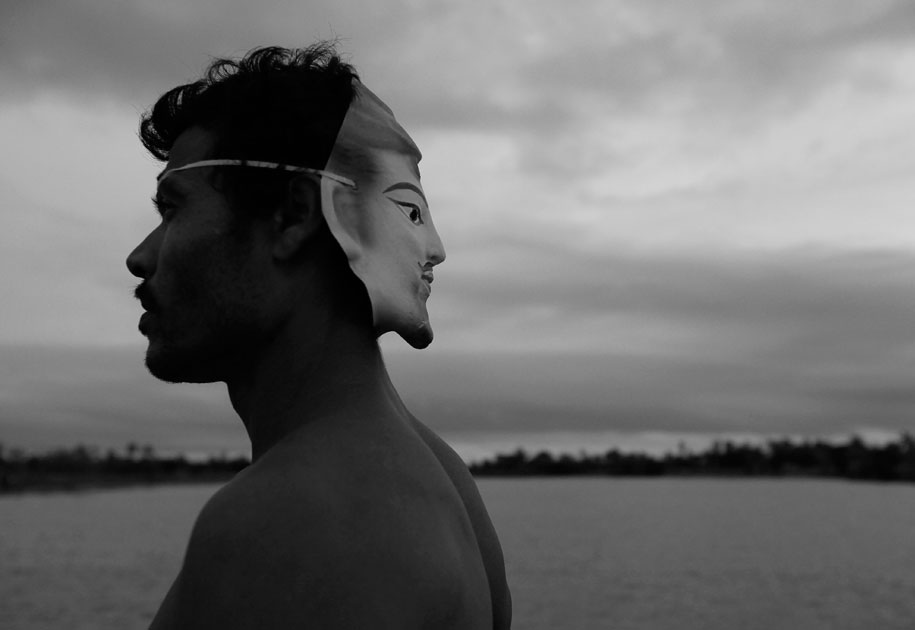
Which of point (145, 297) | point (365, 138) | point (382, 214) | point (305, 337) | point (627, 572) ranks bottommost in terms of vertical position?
point (627, 572)

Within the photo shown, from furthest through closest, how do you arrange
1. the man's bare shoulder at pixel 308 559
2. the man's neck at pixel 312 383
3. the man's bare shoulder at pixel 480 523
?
1. the man's bare shoulder at pixel 480 523
2. the man's neck at pixel 312 383
3. the man's bare shoulder at pixel 308 559

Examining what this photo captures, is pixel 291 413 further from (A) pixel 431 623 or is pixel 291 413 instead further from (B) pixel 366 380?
(A) pixel 431 623

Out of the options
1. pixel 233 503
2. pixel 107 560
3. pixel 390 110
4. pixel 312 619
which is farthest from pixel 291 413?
pixel 107 560

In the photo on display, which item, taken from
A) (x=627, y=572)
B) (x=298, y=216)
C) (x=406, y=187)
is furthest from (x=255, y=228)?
(x=627, y=572)

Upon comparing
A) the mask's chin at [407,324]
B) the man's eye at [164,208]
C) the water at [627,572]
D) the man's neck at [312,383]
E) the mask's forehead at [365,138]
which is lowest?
the water at [627,572]

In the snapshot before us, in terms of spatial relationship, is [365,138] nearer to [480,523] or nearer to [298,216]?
[298,216]

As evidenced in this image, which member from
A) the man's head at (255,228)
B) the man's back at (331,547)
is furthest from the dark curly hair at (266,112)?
the man's back at (331,547)

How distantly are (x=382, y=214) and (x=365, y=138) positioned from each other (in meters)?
0.19

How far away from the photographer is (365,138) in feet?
8.87

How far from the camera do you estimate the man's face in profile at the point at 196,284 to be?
2.56 metres

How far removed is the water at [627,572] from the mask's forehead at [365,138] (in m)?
41.5

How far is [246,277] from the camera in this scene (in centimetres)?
255

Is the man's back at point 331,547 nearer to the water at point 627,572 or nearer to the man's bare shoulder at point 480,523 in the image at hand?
the man's bare shoulder at point 480,523

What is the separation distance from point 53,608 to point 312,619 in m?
50.8
